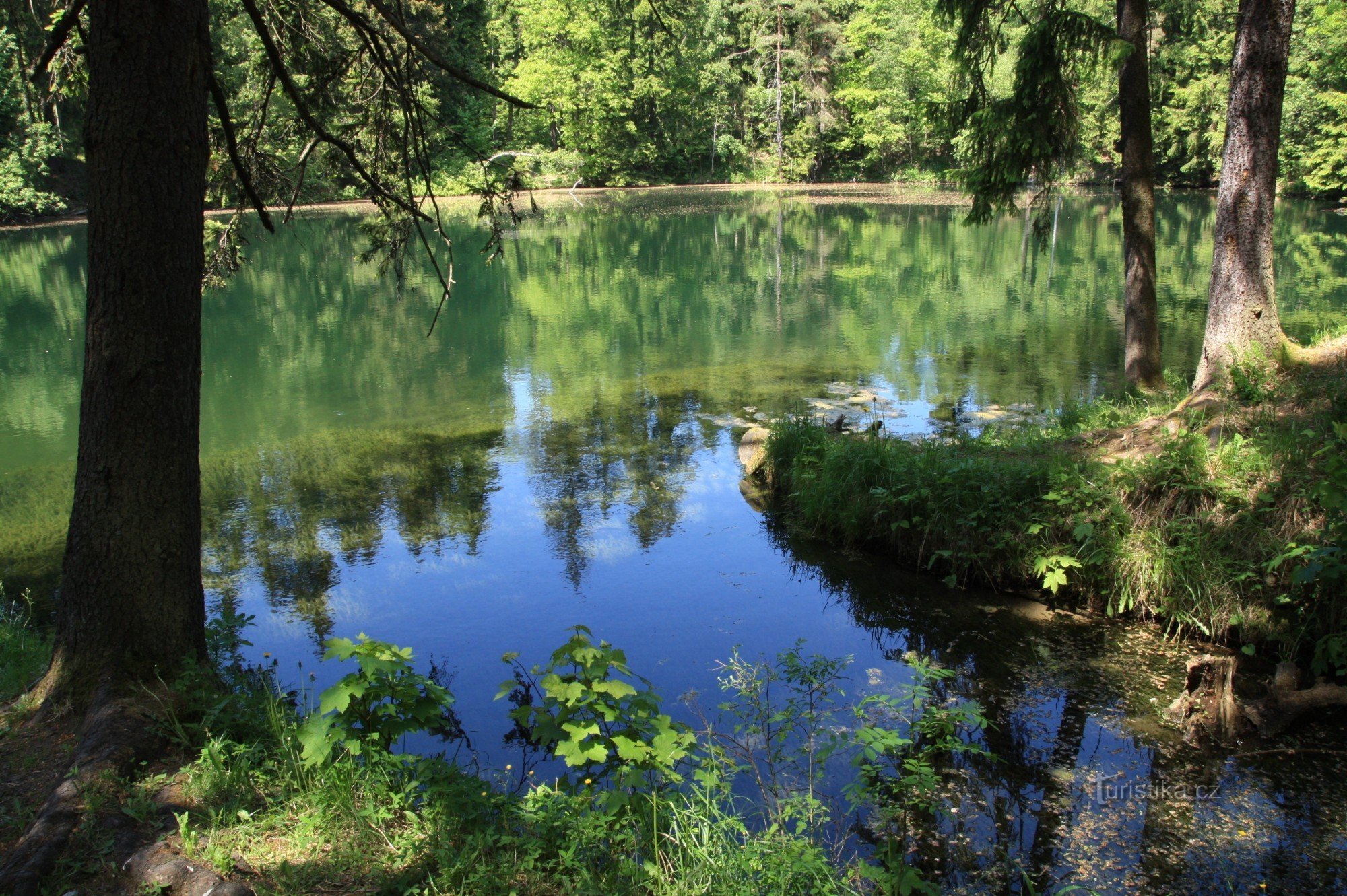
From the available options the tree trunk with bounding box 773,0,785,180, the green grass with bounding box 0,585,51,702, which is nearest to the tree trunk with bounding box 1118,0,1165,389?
the green grass with bounding box 0,585,51,702

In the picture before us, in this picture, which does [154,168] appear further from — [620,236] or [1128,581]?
[620,236]

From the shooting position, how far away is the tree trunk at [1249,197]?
7418 mm

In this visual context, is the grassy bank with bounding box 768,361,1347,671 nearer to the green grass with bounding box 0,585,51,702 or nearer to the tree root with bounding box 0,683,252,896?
the tree root with bounding box 0,683,252,896

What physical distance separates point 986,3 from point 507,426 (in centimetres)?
714

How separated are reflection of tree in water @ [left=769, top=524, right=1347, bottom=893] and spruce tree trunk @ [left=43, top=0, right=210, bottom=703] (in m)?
3.53

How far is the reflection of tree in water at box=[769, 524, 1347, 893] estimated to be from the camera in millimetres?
3807

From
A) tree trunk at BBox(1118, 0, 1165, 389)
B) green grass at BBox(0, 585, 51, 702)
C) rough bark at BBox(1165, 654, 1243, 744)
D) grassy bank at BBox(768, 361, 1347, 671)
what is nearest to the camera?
green grass at BBox(0, 585, 51, 702)

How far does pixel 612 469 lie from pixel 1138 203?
5982mm

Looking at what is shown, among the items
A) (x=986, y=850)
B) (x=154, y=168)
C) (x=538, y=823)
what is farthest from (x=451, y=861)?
(x=154, y=168)

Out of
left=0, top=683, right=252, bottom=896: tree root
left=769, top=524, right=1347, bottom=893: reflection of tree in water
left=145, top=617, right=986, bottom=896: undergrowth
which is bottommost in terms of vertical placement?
left=769, top=524, right=1347, bottom=893: reflection of tree in water

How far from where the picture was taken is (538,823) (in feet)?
10.7

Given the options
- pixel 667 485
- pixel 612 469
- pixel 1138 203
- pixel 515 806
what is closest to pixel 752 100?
pixel 1138 203

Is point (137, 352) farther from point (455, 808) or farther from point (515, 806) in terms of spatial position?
point (515, 806)

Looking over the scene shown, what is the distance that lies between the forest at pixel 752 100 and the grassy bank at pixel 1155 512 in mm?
29915
